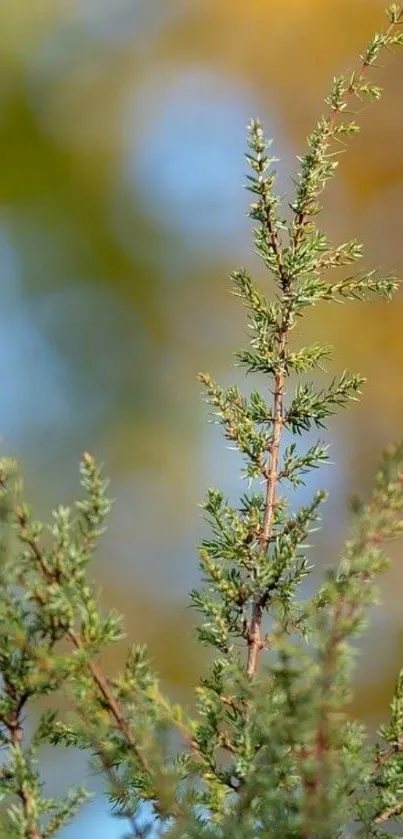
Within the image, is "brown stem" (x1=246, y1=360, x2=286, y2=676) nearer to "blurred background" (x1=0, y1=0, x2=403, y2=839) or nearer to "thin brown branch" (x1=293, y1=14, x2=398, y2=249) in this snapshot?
"thin brown branch" (x1=293, y1=14, x2=398, y2=249)

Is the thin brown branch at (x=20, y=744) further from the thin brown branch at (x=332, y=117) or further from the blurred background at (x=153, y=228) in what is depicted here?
the blurred background at (x=153, y=228)

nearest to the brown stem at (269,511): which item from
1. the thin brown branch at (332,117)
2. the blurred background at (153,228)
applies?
the thin brown branch at (332,117)

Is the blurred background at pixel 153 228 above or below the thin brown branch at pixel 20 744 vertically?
above

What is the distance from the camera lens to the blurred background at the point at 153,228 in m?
1.14

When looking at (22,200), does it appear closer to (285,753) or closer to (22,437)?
(22,437)

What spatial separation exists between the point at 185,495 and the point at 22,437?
0.23 metres

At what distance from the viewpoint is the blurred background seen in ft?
3.74

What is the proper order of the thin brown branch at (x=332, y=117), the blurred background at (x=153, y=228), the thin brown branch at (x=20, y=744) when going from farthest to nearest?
the blurred background at (x=153, y=228) < the thin brown branch at (x=332, y=117) < the thin brown branch at (x=20, y=744)

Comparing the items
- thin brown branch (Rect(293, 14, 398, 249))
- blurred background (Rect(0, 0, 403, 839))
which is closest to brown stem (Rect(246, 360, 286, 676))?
thin brown branch (Rect(293, 14, 398, 249))

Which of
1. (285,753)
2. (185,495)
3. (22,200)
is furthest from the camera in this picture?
(22,200)

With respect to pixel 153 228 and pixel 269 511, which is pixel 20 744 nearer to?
pixel 269 511

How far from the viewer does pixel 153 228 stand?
1.21 meters

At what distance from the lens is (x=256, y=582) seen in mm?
279

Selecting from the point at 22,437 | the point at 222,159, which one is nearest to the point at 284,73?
the point at 222,159
